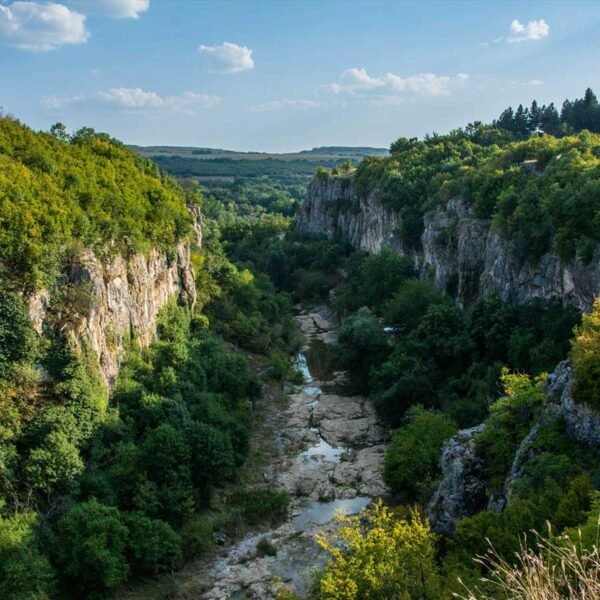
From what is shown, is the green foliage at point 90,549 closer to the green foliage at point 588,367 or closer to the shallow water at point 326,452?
the shallow water at point 326,452

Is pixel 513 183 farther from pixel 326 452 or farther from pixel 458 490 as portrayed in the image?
pixel 458 490

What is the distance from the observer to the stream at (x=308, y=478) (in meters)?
26.9

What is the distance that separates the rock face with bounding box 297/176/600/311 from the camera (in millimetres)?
36062

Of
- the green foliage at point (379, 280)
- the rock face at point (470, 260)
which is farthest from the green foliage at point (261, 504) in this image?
the green foliage at point (379, 280)

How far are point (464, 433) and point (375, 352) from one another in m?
20.4

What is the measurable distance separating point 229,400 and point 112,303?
11819 mm

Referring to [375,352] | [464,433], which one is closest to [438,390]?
[375,352]

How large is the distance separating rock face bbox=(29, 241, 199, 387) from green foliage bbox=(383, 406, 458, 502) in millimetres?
16007

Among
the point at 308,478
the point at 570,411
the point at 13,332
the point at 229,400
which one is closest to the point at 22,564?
the point at 13,332

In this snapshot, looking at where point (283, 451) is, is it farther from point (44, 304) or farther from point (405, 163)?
point (405, 163)

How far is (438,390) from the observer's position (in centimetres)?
3972

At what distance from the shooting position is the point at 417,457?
100.0 ft

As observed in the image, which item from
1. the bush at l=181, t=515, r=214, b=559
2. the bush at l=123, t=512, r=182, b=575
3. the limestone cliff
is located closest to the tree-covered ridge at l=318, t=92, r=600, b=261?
the limestone cliff

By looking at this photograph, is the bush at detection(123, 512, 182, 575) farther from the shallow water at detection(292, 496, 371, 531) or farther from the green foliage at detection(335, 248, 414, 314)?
the green foliage at detection(335, 248, 414, 314)
